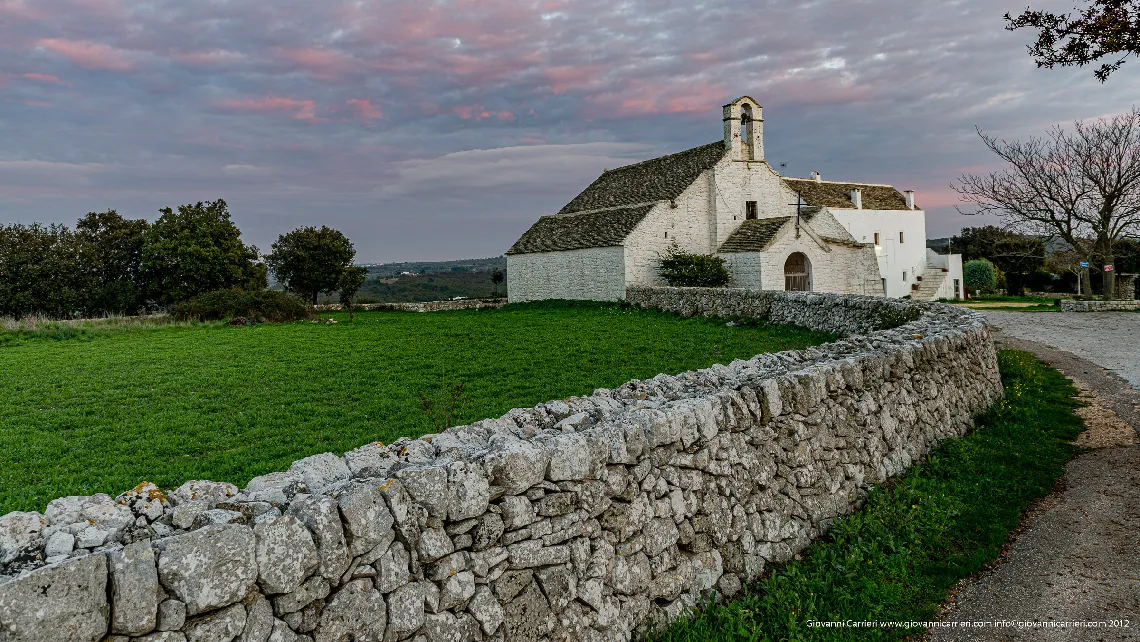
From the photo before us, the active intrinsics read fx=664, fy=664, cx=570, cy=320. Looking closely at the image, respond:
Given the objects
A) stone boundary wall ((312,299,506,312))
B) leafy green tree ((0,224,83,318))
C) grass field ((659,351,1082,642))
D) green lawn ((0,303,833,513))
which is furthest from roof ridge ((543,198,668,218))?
leafy green tree ((0,224,83,318))

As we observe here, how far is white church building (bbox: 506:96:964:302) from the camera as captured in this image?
32.4 meters

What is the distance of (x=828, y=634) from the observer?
499 cm

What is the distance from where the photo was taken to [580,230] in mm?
36594

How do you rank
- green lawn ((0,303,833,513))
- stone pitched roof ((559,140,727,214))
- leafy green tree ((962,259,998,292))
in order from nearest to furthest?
1. green lawn ((0,303,833,513))
2. stone pitched roof ((559,140,727,214))
3. leafy green tree ((962,259,998,292))

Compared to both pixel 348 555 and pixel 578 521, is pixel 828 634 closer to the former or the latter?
pixel 578 521

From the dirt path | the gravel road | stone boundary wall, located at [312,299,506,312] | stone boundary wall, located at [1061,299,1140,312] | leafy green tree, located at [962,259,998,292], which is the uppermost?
leafy green tree, located at [962,259,998,292]

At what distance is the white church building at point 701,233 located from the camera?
3241 centimetres

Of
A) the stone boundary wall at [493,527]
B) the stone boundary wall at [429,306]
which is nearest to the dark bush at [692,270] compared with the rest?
the stone boundary wall at [429,306]

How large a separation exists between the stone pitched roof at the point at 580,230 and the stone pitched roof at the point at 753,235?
15.2 feet

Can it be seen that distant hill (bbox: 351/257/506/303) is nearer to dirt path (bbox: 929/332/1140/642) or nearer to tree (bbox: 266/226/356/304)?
tree (bbox: 266/226/356/304)

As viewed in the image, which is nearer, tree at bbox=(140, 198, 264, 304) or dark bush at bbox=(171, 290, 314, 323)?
dark bush at bbox=(171, 290, 314, 323)

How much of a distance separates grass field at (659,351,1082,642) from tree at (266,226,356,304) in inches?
2254

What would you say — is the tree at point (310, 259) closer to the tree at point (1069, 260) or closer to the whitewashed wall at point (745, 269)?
the whitewashed wall at point (745, 269)

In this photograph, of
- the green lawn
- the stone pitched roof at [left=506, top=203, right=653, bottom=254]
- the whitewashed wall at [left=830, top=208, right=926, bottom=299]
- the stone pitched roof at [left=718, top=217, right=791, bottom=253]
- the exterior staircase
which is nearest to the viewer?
the green lawn
